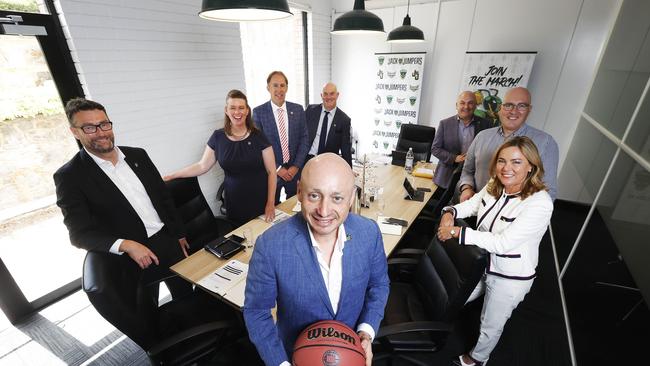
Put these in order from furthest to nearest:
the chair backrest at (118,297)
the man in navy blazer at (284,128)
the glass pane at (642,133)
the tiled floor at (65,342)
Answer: the man in navy blazer at (284,128) < the tiled floor at (65,342) < the glass pane at (642,133) < the chair backrest at (118,297)

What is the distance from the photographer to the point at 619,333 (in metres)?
2.30

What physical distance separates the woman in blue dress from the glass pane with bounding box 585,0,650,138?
11.3 feet

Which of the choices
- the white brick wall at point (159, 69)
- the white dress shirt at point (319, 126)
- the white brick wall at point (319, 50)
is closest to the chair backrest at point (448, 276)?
the white dress shirt at point (319, 126)

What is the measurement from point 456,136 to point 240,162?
8.89 ft

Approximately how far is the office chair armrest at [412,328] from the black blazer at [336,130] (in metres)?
2.86

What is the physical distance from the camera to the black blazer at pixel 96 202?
6.20ft

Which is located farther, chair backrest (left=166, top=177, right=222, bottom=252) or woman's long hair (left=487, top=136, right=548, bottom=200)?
chair backrest (left=166, top=177, right=222, bottom=252)

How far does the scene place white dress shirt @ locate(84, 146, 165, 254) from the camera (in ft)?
6.64

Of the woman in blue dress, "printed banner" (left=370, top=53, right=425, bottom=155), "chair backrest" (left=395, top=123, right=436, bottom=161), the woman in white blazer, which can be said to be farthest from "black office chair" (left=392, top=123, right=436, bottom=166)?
the woman in white blazer

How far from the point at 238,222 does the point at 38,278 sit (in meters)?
2.31

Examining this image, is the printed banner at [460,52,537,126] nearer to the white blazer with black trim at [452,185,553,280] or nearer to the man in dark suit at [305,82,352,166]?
the man in dark suit at [305,82,352,166]

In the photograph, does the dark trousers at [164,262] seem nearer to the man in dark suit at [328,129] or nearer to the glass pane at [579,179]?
the man in dark suit at [328,129]

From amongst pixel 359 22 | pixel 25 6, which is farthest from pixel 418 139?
pixel 25 6

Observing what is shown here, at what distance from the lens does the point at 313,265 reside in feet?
4.20
